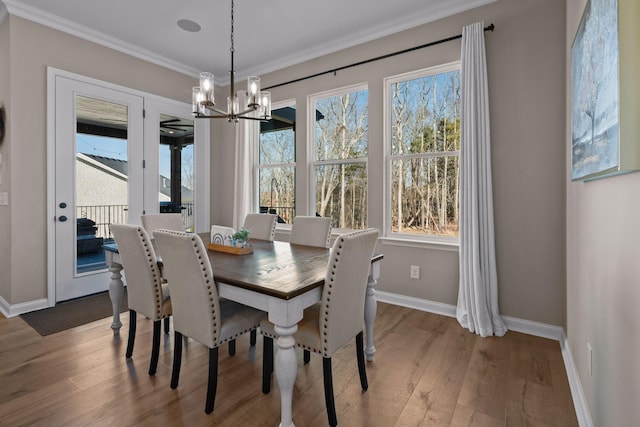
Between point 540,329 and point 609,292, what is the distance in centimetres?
159

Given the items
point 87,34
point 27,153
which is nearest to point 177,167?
point 27,153

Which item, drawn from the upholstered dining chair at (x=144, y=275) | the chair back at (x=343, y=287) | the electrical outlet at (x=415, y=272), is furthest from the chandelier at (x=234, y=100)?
the electrical outlet at (x=415, y=272)

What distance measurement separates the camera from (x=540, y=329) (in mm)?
2664

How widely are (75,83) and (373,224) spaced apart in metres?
3.54

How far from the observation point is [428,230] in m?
3.31

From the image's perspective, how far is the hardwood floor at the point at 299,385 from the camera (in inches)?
67.4

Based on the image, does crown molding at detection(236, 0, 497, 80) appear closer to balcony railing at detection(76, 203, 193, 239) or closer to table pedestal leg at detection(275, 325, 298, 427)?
balcony railing at detection(76, 203, 193, 239)

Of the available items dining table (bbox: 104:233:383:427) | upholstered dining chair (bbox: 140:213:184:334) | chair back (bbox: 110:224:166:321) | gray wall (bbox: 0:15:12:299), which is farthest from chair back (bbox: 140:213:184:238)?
gray wall (bbox: 0:15:12:299)

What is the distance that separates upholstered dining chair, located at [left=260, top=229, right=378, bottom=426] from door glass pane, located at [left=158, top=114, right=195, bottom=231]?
3.19 meters

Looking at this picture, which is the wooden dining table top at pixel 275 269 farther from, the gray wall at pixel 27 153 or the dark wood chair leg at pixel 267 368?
the gray wall at pixel 27 153

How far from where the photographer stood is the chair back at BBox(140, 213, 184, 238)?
305 cm

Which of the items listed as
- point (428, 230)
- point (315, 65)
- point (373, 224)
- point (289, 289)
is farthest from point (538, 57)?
point (289, 289)

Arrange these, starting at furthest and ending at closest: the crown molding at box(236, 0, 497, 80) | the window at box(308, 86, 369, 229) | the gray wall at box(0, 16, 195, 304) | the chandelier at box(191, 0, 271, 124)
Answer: the window at box(308, 86, 369, 229)
the gray wall at box(0, 16, 195, 304)
the crown molding at box(236, 0, 497, 80)
the chandelier at box(191, 0, 271, 124)

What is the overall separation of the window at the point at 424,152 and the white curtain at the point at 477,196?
28 cm
